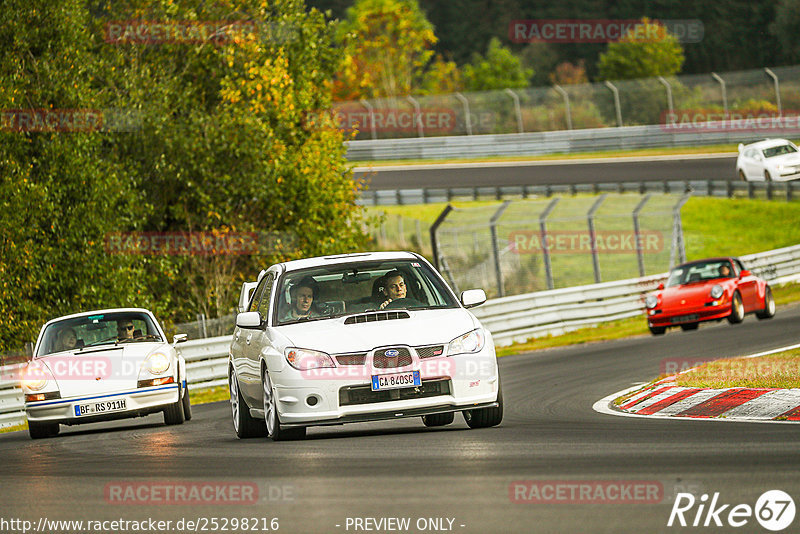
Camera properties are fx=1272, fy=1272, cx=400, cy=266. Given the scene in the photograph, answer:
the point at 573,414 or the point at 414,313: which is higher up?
the point at 414,313

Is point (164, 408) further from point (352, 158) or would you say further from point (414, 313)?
point (352, 158)

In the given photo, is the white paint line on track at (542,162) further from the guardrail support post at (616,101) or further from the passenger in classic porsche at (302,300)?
the passenger in classic porsche at (302,300)

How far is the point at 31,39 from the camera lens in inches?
971

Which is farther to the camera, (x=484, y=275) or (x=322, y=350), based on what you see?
(x=484, y=275)

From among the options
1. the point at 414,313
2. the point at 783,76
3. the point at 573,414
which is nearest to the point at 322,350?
the point at 414,313

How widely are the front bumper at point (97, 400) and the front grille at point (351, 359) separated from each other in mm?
4979

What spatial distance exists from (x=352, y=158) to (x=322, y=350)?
4878 centimetres

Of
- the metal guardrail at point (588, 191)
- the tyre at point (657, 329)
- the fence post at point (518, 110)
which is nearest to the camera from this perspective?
the tyre at point (657, 329)

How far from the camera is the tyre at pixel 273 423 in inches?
406

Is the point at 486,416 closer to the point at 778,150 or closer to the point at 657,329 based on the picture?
the point at 657,329

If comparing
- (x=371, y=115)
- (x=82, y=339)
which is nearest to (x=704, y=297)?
(x=82, y=339)

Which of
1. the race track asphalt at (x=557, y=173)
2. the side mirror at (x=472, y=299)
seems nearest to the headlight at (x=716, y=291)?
the side mirror at (x=472, y=299)

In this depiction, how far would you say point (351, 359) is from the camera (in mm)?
9789

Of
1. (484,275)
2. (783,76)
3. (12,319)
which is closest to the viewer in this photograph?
(12,319)
